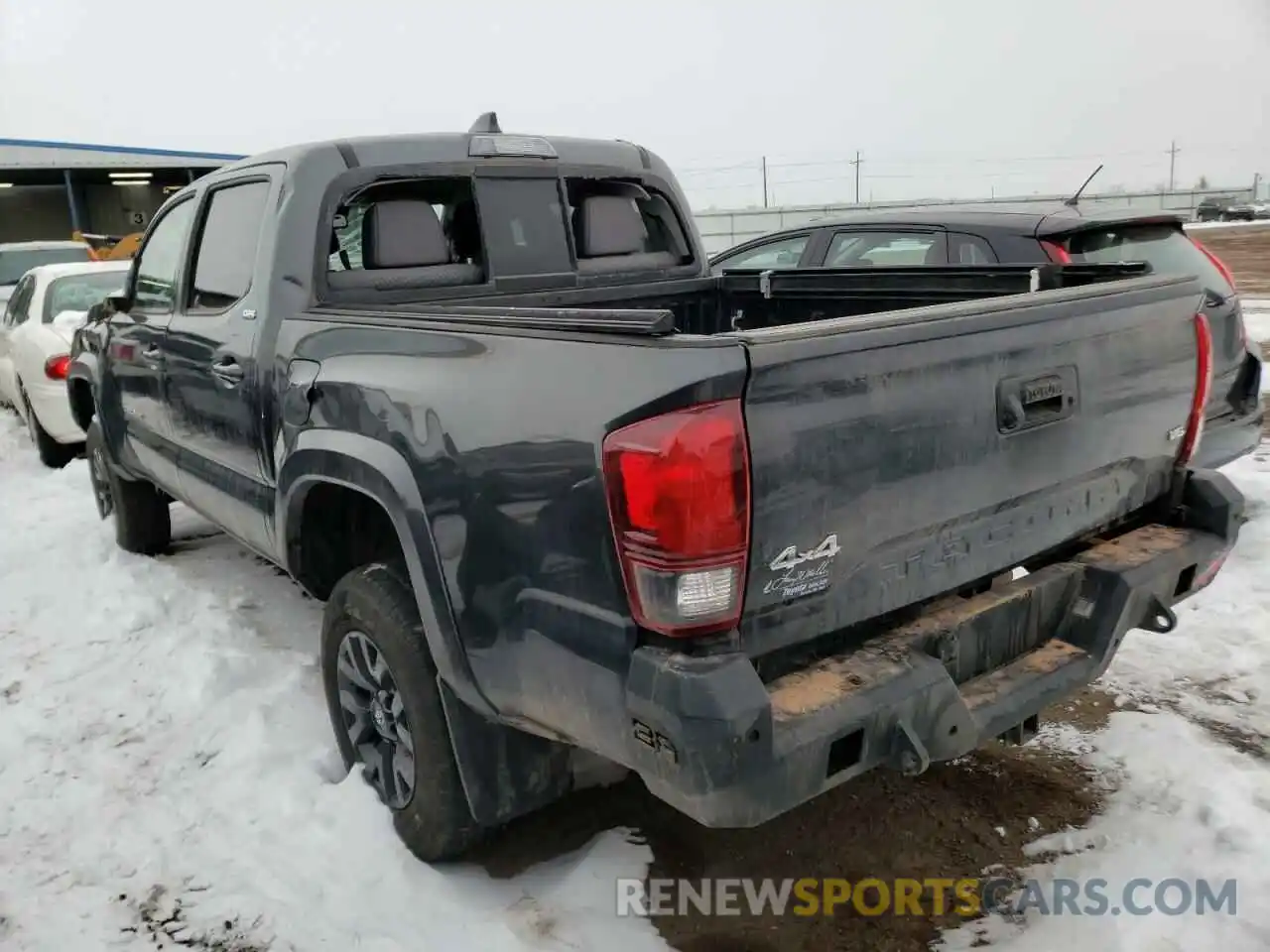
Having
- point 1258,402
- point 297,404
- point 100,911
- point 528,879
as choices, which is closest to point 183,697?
point 100,911

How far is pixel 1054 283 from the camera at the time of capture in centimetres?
315

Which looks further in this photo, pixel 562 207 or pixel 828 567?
pixel 562 207

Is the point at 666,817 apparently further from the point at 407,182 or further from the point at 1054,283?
the point at 407,182

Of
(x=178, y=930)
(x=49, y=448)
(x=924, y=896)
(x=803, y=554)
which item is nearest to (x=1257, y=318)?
(x=924, y=896)

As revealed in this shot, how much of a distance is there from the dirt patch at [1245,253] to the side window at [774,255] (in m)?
10.4

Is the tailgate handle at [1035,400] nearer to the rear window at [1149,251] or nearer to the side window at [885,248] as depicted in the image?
the rear window at [1149,251]

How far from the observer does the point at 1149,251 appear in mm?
5215

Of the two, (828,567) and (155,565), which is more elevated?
(828,567)

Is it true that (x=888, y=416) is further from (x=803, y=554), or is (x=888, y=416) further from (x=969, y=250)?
(x=969, y=250)

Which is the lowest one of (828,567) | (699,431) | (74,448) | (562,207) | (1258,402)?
(74,448)

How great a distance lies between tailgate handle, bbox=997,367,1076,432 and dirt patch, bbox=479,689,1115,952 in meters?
1.33

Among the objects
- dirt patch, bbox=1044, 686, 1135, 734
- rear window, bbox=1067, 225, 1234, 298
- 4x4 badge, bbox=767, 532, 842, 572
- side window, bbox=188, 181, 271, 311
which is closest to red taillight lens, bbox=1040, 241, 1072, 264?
rear window, bbox=1067, 225, 1234, 298

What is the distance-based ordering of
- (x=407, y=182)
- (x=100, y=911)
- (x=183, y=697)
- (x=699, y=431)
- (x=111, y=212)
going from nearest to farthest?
(x=699, y=431) → (x=100, y=911) → (x=407, y=182) → (x=183, y=697) → (x=111, y=212)

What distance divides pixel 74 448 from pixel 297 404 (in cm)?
650
